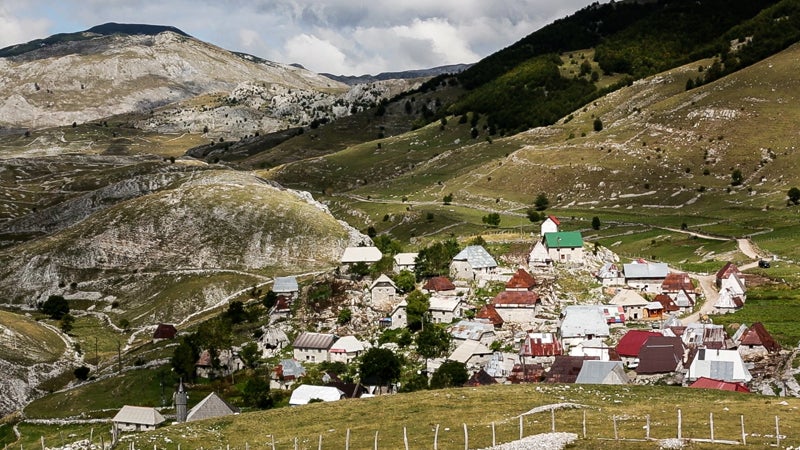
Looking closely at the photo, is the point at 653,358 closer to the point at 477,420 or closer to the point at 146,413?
the point at 477,420

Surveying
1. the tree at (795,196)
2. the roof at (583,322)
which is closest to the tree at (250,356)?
the roof at (583,322)

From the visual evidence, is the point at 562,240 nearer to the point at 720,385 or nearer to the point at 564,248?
the point at 564,248

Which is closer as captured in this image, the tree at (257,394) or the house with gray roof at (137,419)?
the house with gray roof at (137,419)

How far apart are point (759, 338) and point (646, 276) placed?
3099 centimetres

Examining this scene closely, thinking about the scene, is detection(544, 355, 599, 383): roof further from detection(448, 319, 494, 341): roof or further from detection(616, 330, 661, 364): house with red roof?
detection(448, 319, 494, 341): roof

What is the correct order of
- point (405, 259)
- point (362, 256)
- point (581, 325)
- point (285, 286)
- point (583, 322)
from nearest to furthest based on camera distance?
point (581, 325), point (583, 322), point (405, 259), point (285, 286), point (362, 256)

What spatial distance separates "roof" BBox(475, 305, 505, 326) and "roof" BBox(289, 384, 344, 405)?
2670 centimetres

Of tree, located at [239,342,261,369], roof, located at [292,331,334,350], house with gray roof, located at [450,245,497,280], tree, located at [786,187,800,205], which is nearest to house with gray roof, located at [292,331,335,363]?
roof, located at [292,331,334,350]

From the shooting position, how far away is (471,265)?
121812 millimetres

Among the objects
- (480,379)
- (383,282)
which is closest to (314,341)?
(383,282)

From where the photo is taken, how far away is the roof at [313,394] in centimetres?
8525

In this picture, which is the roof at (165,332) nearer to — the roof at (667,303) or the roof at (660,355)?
the roof at (667,303)

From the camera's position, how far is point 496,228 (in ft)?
572

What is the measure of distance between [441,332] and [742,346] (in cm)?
3550
